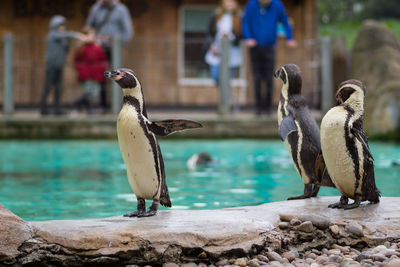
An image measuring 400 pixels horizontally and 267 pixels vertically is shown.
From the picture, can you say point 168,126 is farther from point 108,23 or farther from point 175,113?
point 175,113

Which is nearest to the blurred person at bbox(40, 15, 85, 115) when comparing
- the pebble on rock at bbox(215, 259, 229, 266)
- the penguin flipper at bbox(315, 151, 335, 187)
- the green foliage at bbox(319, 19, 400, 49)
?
the penguin flipper at bbox(315, 151, 335, 187)

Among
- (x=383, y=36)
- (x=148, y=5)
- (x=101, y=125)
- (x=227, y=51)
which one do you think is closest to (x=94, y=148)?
(x=101, y=125)

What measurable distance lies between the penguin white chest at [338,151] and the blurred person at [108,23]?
8526 millimetres

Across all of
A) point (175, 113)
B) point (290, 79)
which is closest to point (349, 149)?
point (290, 79)

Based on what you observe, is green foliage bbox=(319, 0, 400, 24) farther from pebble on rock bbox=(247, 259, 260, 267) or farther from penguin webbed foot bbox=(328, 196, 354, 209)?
pebble on rock bbox=(247, 259, 260, 267)

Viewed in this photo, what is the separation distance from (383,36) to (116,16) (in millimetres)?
4664

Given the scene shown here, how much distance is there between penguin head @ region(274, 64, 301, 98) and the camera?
205 inches

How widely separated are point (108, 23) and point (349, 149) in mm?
8900

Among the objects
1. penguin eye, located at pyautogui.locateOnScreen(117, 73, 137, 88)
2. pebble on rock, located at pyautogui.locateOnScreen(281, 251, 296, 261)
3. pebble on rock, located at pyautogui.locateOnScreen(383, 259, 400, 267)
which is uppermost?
penguin eye, located at pyautogui.locateOnScreen(117, 73, 137, 88)

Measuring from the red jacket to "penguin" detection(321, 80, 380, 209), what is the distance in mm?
8607

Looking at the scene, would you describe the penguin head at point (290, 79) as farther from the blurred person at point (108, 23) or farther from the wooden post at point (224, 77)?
the blurred person at point (108, 23)

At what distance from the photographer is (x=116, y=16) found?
42.3 feet

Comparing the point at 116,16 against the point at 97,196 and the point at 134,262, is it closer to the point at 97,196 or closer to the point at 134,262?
the point at 97,196

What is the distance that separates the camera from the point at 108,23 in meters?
12.9
